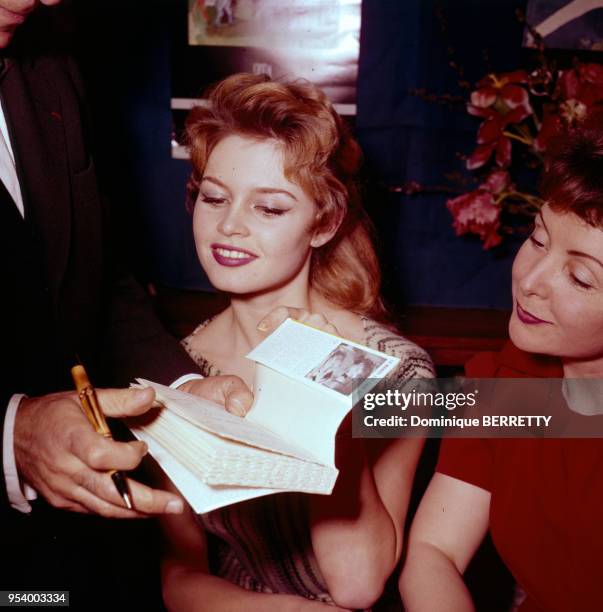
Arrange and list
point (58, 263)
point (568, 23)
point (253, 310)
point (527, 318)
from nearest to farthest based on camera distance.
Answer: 1. point (527, 318)
2. point (58, 263)
3. point (253, 310)
4. point (568, 23)

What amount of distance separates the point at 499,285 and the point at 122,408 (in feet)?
6.27

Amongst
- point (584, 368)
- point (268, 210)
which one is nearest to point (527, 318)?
point (584, 368)

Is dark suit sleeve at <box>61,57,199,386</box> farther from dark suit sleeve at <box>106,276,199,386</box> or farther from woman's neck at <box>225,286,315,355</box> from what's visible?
woman's neck at <box>225,286,315,355</box>

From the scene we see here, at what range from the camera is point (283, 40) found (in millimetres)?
2141

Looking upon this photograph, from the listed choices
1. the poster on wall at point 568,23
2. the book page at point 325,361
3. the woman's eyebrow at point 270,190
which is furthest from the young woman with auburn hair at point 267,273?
the poster on wall at point 568,23

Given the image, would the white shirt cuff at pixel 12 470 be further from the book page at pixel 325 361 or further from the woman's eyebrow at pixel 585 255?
the woman's eyebrow at pixel 585 255

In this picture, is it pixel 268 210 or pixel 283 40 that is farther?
pixel 283 40

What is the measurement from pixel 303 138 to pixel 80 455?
3.11 ft

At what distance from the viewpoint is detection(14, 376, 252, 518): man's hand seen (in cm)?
81

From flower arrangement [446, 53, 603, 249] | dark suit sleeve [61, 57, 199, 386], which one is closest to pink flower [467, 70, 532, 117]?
flower arrangement [446, 53, 603, 249]

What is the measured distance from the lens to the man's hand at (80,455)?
2.66 feet

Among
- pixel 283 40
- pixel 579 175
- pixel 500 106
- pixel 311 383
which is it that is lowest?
pixel 311 383

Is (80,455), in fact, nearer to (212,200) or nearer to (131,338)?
(131,338)

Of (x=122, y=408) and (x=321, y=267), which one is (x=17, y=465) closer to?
(x=122, y=408)
